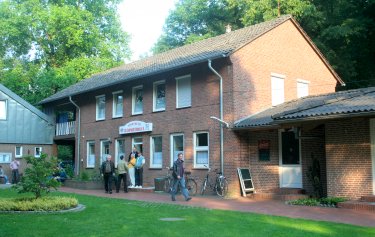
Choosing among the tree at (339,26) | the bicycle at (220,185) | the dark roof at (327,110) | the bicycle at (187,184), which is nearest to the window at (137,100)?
the bicycle at (187,184)

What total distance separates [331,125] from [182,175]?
5.20m

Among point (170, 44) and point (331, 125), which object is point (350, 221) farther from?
point (170, 44)

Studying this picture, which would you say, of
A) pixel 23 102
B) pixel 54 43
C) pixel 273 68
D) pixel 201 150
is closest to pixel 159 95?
pixel 201 150

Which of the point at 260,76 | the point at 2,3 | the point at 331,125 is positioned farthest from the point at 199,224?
the point at 2,3

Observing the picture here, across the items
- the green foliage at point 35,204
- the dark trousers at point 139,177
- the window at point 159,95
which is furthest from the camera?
the window at point 159,95

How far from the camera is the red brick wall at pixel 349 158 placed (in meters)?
14.7

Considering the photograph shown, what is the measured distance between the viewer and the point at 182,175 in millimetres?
16297

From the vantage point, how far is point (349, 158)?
15.0 m

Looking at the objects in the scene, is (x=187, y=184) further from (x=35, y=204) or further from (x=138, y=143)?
(x=35, y=204)

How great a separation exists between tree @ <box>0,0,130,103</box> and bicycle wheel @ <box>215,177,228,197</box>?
2405cm

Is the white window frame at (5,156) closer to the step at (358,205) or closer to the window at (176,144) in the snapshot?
the window at (176,144)

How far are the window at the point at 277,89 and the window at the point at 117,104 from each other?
8.65 metres

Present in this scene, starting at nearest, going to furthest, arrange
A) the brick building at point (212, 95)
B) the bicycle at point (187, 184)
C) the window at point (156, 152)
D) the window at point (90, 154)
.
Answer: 1. the brick building at point (212, 95)
2. the bicycle at point (187, 184)
3. the window at point (156, 152)
4. the window at point (90, 154)

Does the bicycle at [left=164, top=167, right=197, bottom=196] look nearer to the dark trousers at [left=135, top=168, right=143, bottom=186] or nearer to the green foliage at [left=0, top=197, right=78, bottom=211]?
the dark trousers at [left=135, top=168, right=143, bottom=186]
